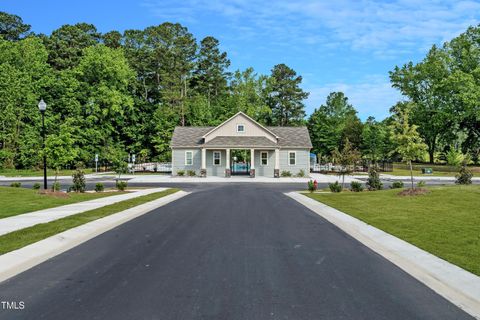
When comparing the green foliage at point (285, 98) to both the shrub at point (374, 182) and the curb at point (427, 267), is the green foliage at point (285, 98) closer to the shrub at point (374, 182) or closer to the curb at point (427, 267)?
the shrub at point (374, 182)

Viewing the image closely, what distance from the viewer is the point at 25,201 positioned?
17.9 m

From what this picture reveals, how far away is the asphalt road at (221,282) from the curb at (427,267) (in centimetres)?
24

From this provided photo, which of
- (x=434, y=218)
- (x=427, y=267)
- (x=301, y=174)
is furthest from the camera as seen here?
(x=301, y=174)

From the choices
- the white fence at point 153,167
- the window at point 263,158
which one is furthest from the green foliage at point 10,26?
the window at point 263,158

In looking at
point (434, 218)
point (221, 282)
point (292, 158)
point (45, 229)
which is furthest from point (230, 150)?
point (221, 282)

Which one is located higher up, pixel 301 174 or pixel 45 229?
pixel 301 174

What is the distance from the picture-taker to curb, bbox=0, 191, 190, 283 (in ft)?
23.4

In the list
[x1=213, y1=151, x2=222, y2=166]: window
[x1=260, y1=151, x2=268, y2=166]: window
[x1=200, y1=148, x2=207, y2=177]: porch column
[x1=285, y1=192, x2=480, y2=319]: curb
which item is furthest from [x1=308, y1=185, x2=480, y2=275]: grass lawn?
[x1=213, y1=151, x2=222, y2=166]: window

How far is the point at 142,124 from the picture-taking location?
6469 centimetres

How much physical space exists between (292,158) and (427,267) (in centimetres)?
3883

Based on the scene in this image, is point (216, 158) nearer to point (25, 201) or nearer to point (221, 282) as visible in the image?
point (25, 201)

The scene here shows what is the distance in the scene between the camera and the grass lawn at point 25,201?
15.2m

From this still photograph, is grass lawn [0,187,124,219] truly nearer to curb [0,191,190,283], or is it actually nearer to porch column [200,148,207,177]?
curb [0,191,190,283]

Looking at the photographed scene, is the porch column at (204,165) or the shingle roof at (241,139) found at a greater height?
the shingle roof at (241,139)
